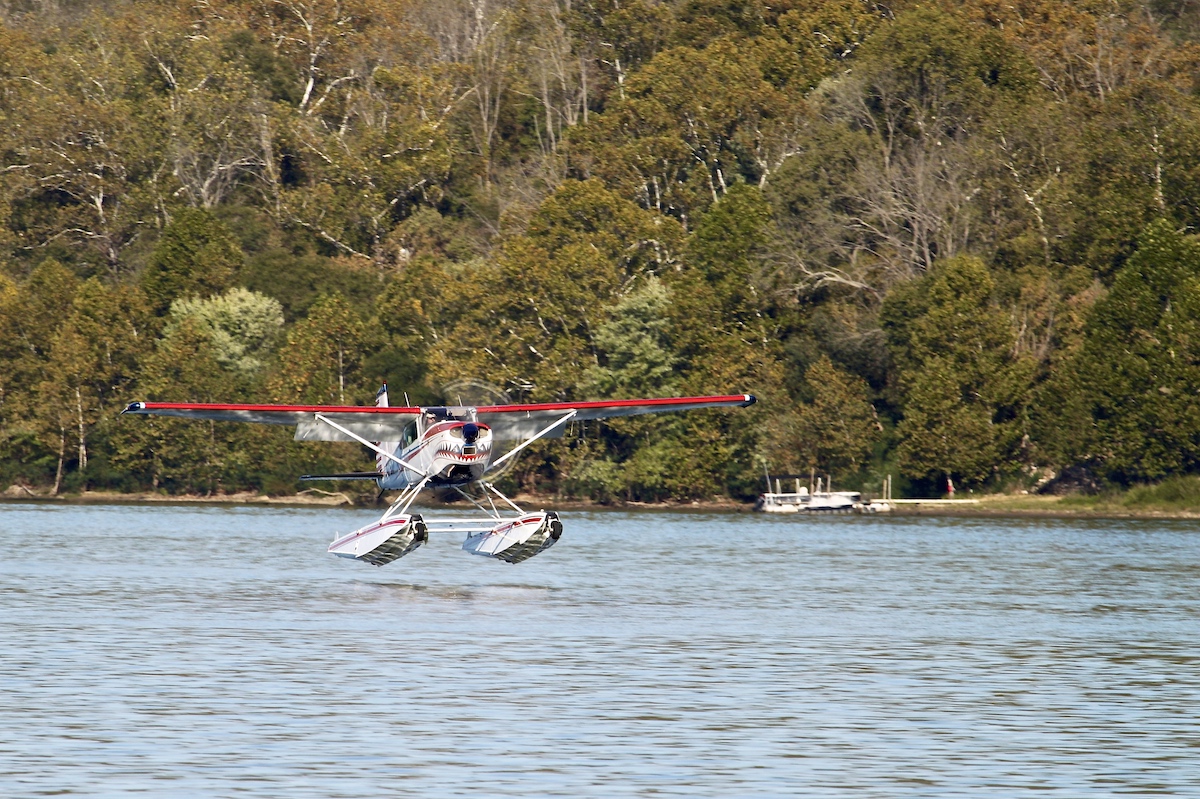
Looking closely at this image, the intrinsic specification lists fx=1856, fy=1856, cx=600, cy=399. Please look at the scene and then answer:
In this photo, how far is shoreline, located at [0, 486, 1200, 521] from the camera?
5922 cm

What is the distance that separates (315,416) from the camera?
28859 millimetres

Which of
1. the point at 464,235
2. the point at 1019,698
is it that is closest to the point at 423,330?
the point at 464,235

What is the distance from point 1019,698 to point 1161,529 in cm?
3600

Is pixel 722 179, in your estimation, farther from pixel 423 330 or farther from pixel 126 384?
pixel 126 384

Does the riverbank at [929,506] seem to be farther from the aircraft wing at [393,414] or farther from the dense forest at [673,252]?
the aircraft wing at [393,414]

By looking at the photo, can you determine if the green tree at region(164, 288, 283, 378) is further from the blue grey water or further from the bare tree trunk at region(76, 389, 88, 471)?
the blue grey water

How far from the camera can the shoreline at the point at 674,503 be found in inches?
2331

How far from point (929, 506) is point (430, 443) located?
37.4 metres

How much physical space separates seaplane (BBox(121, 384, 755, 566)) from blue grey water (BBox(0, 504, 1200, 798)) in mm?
874

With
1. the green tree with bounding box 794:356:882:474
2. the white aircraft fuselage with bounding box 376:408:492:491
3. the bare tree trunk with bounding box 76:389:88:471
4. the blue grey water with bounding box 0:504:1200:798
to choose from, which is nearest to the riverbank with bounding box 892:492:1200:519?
the green tree with bounding box 794:356:882:474

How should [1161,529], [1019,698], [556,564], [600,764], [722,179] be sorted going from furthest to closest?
[722,179] < [1161,529] < [556,564] < [1019,698] < [600,764]

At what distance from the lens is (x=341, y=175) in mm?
84938

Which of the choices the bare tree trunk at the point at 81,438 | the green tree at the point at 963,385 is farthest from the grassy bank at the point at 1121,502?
the bare tree trunk at the point at 81,438

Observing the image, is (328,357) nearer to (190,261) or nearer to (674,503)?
(190,261)
